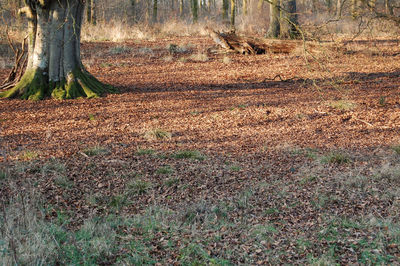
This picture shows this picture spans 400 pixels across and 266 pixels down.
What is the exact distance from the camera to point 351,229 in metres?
3.85

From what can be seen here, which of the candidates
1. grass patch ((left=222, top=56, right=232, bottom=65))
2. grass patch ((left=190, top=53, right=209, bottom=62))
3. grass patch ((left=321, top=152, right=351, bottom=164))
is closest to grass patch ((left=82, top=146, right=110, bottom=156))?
grass patch ((left=321, top=152, right=351, bottom=164))

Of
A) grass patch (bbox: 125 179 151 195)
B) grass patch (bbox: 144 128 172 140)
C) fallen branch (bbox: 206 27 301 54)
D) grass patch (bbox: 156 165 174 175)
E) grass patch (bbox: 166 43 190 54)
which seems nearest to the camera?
grass patch (bbox: 125 179 151 195)

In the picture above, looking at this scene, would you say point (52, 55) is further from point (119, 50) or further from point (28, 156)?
point (119, 50)

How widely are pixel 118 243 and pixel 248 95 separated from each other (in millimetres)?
6821

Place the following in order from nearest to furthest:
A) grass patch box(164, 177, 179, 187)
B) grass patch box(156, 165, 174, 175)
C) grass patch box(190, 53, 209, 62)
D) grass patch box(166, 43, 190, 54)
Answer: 1. grass patch box(164, 177, 179, 187)
2. grass patch box(156, 165, 174, 175)
3. grass patch box(190, 53, 209, 62)
4. grass patch box(166, 43, 190, 54)

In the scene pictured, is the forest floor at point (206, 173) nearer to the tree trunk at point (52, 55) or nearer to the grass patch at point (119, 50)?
the tree trunk at point (52, 55)

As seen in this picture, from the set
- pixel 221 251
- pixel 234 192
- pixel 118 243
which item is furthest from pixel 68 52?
pixel 221 251

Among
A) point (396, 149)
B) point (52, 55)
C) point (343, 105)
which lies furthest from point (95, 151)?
point (343, 105)

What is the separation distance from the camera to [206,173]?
5.68 m

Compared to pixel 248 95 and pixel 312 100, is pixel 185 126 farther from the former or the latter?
pixel 312 100

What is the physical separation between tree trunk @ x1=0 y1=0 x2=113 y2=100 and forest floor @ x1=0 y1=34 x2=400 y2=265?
0.47m

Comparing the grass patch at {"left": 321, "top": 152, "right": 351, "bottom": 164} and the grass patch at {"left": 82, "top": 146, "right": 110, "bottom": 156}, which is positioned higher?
the grass patch at {"left": 82, "top": 146, "right": 110, "bottom": 156}

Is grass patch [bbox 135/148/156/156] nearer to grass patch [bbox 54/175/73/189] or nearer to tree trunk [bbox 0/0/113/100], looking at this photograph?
grass patch [bbox 54/175/73/189]

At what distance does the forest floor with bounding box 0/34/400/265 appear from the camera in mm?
3523
